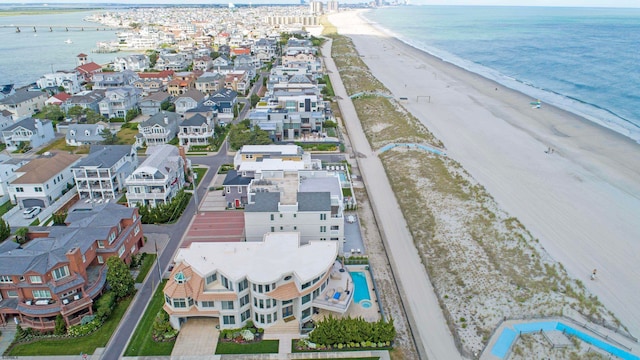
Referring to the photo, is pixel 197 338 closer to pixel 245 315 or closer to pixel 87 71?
pixel 245 315

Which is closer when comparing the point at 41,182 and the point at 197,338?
the point at 197,338

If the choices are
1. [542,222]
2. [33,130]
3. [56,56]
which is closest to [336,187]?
[542,222]

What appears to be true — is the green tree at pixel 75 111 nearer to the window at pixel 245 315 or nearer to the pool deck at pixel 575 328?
the window at pixel 245 315

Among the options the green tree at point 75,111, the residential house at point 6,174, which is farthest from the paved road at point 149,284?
the green tree at point 75,111

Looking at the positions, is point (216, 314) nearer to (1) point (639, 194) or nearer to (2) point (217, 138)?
(2) point (217, 138)

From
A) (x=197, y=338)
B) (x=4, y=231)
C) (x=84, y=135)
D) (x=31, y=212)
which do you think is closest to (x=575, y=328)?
(x=197, y=338)
